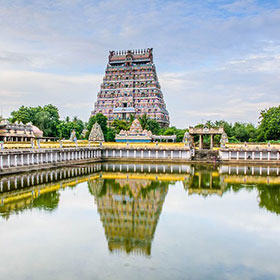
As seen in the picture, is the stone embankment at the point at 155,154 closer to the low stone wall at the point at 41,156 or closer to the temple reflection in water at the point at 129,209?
the low stone wall at the point at 41,156

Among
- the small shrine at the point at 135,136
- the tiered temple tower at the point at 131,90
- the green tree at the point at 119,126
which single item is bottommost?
the small shrine at the point at 135,136

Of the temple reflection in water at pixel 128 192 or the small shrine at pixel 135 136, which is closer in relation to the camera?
the temple reflection in water at pixel 128 192

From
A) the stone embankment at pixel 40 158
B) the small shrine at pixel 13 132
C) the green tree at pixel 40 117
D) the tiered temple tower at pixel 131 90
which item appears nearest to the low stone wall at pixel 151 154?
the stone embankment at pixel 40 158

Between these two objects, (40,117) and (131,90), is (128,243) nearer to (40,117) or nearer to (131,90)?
(40,117)

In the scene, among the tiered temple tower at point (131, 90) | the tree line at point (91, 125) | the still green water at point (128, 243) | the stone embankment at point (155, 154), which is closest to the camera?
the still green water at point (128, 243)

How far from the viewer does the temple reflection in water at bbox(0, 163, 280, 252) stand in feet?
46.7

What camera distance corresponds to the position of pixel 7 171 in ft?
95.1

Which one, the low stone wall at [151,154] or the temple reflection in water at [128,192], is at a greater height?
the low stone wall at [151,154]

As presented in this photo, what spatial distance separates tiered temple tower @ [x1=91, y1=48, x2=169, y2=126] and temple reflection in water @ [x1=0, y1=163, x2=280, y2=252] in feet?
144

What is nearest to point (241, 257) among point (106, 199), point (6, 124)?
point (106, 199)

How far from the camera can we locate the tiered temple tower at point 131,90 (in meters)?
78.1

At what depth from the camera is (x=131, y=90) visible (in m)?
80.2

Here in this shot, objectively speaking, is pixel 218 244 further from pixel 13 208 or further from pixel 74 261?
pixel 13 208

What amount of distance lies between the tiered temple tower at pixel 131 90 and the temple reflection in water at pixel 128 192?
4399 centimetres
